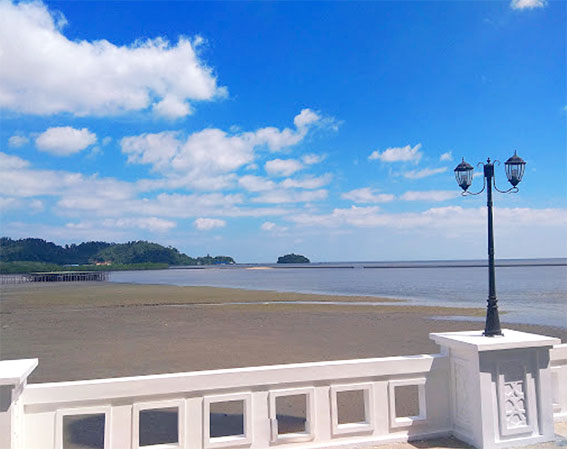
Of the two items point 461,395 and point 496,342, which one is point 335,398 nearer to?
point 461,395

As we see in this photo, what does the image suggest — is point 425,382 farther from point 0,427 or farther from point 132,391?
point 0,427

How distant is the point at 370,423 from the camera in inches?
205

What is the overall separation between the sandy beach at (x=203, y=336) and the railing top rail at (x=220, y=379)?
860 centimetres

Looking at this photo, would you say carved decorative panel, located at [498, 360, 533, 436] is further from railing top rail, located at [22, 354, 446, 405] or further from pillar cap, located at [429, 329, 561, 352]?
railing top rail, located at [22, 354, 446, 405]

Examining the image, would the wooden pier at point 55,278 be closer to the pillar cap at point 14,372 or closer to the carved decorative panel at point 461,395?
the pillar cap at point 14,372

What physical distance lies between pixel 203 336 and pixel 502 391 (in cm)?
1586

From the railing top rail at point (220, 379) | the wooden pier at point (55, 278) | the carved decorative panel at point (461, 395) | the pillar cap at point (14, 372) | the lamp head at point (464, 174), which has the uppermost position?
the lamp head at point (464, 174)

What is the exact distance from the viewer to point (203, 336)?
777 inches

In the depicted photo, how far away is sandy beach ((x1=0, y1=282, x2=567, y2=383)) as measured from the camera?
47.2ft

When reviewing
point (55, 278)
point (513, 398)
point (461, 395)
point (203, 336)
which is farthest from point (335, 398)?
point (55, 278)

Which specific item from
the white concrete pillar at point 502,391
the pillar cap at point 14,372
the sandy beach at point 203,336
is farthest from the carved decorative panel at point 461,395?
the sandy beach at point 203,336

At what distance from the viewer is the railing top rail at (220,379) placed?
4.45 meters

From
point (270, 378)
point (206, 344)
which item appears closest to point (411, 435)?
point (270, 378)

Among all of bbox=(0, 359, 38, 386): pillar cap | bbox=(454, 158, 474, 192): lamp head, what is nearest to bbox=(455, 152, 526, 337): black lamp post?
bbox=(454, 158, 474, 192): lamp head
